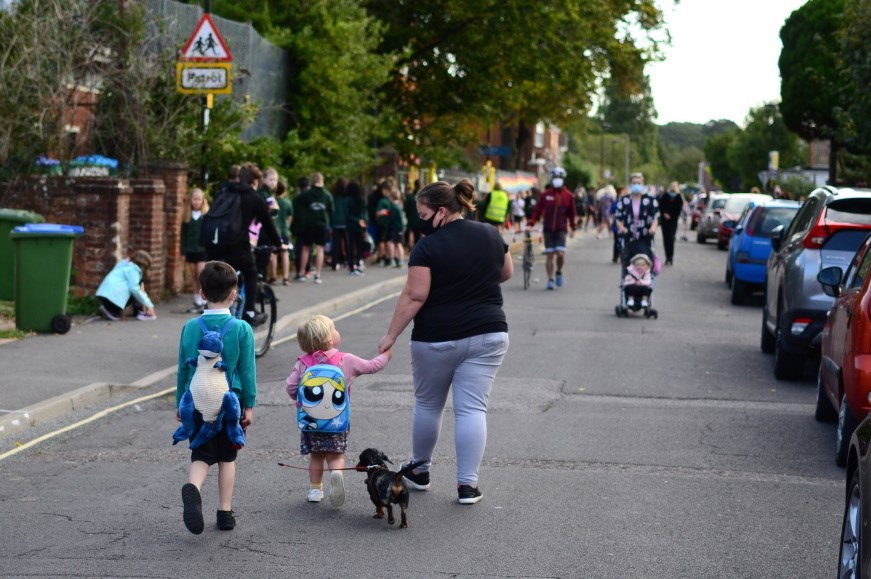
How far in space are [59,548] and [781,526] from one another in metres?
3.52

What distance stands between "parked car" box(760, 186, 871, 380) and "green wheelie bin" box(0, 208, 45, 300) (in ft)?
28.0

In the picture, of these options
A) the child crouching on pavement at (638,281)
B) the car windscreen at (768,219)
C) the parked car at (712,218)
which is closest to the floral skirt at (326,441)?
the child crouching on pavement at (638,281)

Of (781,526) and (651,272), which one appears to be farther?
(651,272)

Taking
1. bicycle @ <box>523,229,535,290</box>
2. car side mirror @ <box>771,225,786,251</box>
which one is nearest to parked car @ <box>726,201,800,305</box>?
bicycle @ <box>523,229,535,290</box>

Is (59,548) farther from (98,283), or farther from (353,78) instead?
(353,78)

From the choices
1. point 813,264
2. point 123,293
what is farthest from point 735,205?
point 813,264

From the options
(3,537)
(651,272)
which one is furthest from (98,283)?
(3,537)

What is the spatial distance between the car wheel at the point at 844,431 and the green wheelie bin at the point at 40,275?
8521mm

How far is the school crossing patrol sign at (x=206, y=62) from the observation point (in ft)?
57.3

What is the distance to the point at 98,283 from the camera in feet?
55.7

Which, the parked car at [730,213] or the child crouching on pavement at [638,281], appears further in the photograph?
the parked car at [730,213]

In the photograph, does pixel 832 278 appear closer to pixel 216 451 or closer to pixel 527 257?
pixel 216 451

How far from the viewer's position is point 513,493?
7734 millimetres

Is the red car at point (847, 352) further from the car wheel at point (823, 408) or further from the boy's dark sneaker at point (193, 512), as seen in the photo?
the boy's dark sneaker at point (193, 512)
